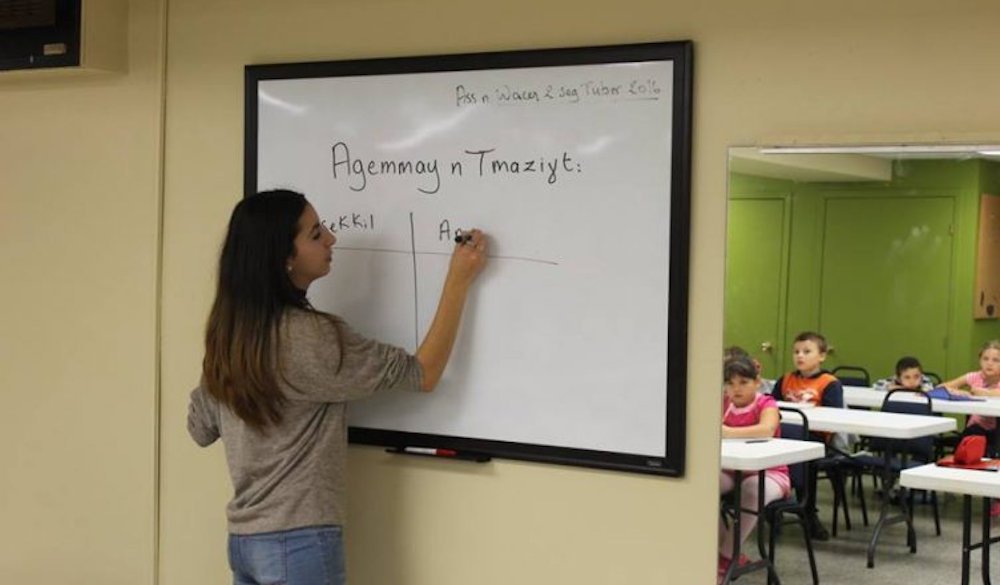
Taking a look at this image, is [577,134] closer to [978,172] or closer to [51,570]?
[978,172]

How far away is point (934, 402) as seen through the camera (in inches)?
102

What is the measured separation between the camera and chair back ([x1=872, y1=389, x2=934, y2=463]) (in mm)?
2598

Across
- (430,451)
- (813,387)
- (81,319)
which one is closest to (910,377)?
(813,387)

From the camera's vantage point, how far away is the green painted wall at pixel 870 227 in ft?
8.21

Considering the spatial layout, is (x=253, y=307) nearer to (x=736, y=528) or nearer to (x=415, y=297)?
(x=415, y=297)

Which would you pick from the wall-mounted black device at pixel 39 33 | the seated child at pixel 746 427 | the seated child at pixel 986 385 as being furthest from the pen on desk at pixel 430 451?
the wall-mounted black device at pixel 39 33

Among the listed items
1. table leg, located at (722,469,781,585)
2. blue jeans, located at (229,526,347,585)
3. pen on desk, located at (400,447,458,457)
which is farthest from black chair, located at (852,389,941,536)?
blue jeans, located at (229,526,347,585)

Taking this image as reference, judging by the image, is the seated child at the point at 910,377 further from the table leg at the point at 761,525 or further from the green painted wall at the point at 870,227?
the table leg at the point at 761,525

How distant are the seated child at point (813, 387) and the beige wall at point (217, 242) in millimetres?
165

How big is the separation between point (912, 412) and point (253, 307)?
56.6 inches

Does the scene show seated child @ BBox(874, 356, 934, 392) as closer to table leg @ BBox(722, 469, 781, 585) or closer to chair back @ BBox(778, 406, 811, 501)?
chair back @ BBox(778, 406, 811, 501)

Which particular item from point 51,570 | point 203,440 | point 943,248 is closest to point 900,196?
point 943,248

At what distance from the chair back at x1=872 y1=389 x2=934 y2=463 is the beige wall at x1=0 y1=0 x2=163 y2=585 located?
1.96m

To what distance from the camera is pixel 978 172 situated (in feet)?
8.13
